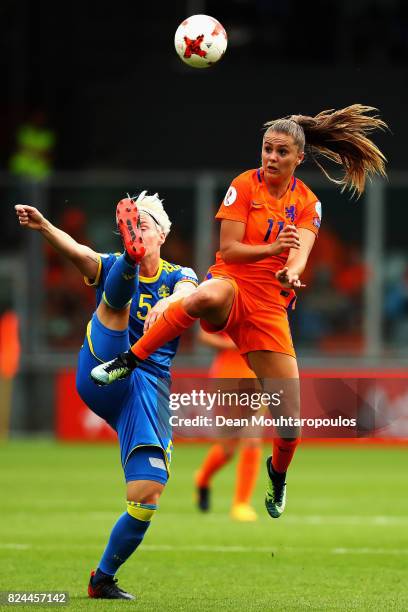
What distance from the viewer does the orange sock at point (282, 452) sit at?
8359 mm

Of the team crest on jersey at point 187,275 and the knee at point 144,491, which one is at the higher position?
the team crest on jersey at point 187,275

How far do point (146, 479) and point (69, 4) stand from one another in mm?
18763

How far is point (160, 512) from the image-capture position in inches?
545

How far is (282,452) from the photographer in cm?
845

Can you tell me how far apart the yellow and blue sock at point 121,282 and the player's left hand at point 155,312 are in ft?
0.57

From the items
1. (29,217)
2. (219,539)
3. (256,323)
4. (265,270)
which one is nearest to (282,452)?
(256,323)

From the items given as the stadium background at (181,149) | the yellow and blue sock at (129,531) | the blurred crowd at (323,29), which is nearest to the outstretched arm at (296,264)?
the yellow and blue sock at (129,531)

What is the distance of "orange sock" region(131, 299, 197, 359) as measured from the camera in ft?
25.9

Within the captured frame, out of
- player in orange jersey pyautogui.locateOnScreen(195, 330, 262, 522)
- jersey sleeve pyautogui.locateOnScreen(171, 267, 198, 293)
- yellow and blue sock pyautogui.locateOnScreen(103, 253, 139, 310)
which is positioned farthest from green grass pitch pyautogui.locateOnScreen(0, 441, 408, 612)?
jersey sleeve pyautogui.locateOnScreen(171, 267, 198, 293)

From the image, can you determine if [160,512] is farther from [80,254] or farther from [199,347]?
[199,347]

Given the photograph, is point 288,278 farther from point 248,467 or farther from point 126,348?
point 248,467

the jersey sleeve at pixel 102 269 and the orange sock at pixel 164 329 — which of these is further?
the jersey sleeve at pixel 102 269

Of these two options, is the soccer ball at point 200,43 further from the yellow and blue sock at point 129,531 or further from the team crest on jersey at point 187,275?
the yellow and blue sock at point 129,531

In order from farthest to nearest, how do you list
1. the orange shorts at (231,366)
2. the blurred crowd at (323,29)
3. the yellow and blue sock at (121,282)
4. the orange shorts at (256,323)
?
the blurred crowd at (323,29), the orange shorts at (231,366), the orange shorts at (256,323), the yellow and blue sock at (121,282)
